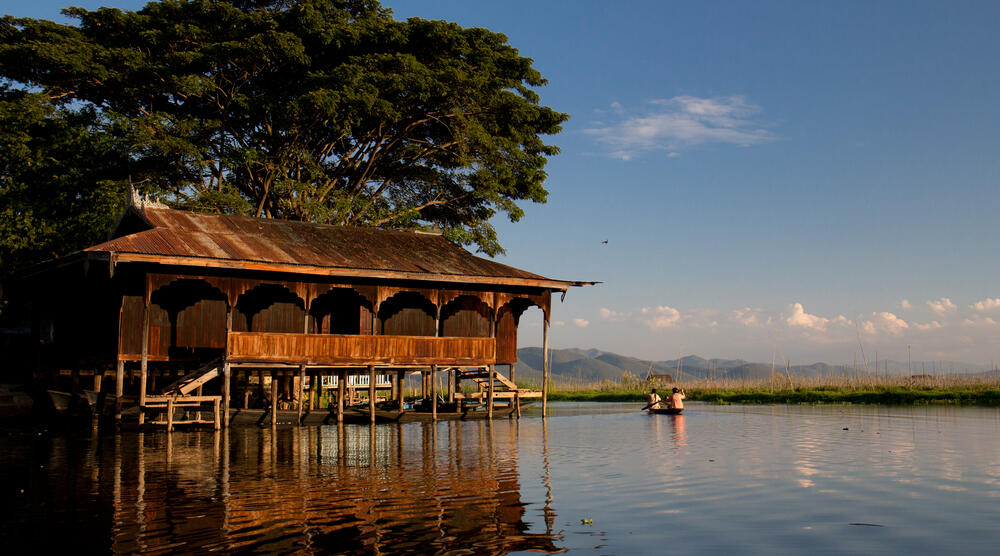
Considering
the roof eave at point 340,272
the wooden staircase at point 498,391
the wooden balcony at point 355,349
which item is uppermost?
the roof eave at point 340,272

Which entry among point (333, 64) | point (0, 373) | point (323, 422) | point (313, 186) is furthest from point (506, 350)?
point (0, 373)

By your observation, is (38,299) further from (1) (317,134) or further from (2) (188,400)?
(1) (317,134)

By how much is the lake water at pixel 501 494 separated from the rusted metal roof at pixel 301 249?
16.3 feet

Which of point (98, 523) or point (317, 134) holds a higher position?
point (317, 134)

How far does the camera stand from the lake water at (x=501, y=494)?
9.30 meters

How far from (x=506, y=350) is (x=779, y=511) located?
2170cm

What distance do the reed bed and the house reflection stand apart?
28.9 meters

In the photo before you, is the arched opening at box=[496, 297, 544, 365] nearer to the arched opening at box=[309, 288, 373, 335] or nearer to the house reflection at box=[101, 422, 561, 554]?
the arched opening at box=[309, 288, 373, 335]

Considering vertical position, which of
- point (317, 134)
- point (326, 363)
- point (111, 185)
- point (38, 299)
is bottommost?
point (326, 363)

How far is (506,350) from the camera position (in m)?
32.9

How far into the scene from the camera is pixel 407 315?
99.5 feet

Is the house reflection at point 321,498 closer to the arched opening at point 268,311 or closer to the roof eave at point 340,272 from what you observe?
the roof eave at point 340,272

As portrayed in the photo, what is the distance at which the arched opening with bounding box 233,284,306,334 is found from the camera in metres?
27.5

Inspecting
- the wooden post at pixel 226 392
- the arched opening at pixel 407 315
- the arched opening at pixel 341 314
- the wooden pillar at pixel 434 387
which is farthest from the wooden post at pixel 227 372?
the wooden pillar at pixel 434 387
